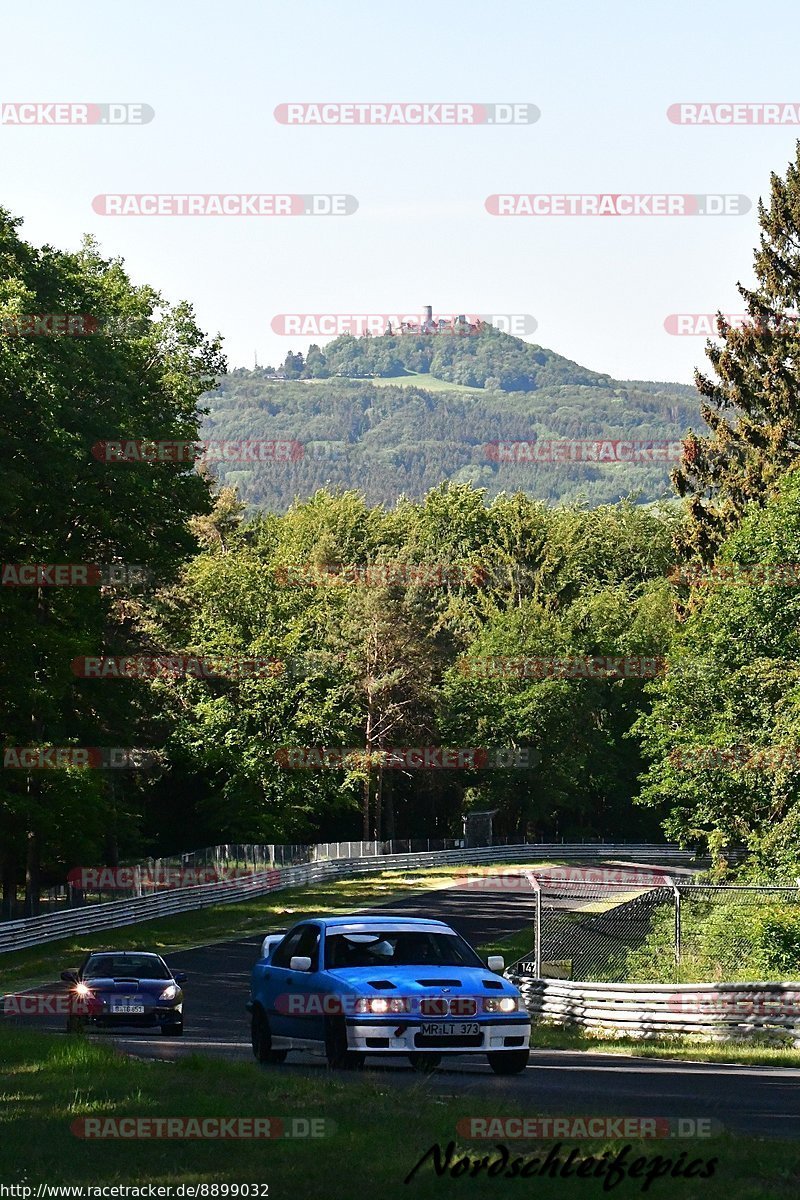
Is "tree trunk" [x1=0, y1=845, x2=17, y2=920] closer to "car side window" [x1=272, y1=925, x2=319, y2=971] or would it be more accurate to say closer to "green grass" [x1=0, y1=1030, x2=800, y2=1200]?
"car side window" [x1=272, y1=925, x2=319, y2=971]

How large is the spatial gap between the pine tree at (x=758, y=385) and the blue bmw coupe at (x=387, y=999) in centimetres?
4357

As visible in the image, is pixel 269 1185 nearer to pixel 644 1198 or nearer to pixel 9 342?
pixel 644 1198

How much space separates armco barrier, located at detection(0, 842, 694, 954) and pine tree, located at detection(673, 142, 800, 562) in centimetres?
1645

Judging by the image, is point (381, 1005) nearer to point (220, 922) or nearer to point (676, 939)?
point (676, 939)

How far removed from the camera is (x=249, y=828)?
7088cm

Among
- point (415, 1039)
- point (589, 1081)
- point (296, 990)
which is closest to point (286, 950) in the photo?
point (296, 990)

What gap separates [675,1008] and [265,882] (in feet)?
137

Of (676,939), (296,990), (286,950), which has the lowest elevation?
(676,939)

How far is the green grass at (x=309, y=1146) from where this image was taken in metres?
8.61

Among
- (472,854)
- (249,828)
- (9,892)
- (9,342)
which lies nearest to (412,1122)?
(9,342)

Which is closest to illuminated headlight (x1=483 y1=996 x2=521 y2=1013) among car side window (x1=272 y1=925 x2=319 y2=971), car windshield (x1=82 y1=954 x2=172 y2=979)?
car side window (x1=272 y1=925 x2=319 y2=971)

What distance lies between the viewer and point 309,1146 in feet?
32.2

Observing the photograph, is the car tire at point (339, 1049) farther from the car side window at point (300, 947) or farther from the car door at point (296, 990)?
the car side window at point (300, 947)

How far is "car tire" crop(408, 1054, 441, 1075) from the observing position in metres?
14.9
